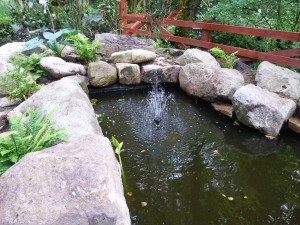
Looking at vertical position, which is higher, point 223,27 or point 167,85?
point 223,27

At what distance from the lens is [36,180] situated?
2.12 metres

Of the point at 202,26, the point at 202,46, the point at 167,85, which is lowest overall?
the point at 167,85

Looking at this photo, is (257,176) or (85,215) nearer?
(85,215)

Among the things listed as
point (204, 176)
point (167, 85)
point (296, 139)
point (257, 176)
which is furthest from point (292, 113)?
point (167, 85)

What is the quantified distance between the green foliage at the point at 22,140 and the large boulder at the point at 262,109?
310 centimetres

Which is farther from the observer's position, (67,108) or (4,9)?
(4,9)

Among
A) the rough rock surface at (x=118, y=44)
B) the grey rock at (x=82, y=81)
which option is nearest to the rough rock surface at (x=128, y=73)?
the grey rock at (x=82, y=81)

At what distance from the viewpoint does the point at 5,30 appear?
9.84 meters

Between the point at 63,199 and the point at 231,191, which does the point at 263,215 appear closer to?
the point at 231,191

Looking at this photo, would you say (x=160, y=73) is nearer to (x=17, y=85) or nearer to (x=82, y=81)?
(x=82, y=81)

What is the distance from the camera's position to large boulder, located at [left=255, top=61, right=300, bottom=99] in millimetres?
5254

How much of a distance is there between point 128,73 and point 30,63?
205 centimetres

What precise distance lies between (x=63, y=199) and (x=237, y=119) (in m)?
3.83

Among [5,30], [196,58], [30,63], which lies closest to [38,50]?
[30,63]
